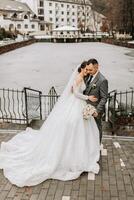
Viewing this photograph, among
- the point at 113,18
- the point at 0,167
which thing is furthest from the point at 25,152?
the point at 113,18

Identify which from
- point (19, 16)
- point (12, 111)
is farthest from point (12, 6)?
point (12, 111)

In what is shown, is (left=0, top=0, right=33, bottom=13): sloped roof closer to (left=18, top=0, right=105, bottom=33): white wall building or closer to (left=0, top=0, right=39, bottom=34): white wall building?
(left=0, top=0, right=39, bottom=34): white wall building

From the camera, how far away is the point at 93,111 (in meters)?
4.72

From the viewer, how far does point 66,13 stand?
95.8 m

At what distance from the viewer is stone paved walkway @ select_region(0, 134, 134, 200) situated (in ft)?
13.9

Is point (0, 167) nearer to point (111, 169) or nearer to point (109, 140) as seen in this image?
point (111, 169)

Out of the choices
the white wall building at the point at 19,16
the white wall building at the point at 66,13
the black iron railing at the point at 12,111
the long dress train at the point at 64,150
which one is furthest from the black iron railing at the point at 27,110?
the white wall building at the point at 66,13

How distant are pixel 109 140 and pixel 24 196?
2.48 metres

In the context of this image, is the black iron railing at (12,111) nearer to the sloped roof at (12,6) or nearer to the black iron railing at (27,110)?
the black iron railing at (27,110)

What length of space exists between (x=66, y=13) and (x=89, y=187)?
95529 mm

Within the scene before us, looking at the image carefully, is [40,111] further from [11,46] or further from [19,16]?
[19,16]

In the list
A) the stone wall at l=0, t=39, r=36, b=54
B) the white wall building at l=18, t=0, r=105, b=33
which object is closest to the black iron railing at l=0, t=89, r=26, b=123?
the stone wall at l=0, t=39, r=36, b=54

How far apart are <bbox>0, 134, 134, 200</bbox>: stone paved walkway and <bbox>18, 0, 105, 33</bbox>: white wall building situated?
82571 millimetres

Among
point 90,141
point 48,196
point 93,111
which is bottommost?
point 48,196
